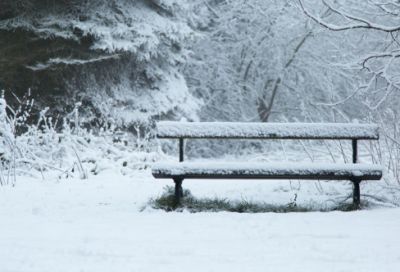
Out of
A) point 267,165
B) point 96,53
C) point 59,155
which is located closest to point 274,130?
point 267,165

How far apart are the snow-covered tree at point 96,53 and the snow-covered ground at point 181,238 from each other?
5541mm

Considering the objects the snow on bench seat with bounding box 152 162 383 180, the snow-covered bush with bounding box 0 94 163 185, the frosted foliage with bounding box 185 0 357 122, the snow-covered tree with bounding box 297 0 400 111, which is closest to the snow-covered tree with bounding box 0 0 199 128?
the snow-covered bush with bounding box 0 94 163 185

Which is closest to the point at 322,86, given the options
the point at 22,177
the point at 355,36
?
the point at 355,36

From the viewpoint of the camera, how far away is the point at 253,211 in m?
3.91

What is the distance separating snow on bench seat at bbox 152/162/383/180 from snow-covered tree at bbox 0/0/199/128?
5.73 m

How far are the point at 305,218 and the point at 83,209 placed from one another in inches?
83.1

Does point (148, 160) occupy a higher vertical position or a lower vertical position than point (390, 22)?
lower

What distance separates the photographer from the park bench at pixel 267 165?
12.4 feet

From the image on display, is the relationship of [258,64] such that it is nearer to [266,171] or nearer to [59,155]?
[59,155]

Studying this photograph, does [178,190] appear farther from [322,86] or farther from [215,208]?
[322,86]

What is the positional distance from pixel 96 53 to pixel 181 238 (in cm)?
859

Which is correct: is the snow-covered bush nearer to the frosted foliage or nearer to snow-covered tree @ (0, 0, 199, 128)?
snow-covered tree @ (0, 0, 199, 128)

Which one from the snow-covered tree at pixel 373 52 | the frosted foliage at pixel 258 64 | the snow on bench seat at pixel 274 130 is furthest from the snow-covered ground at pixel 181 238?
the frosted foliage at pixel 258 64

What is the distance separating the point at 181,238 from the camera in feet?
9.52
